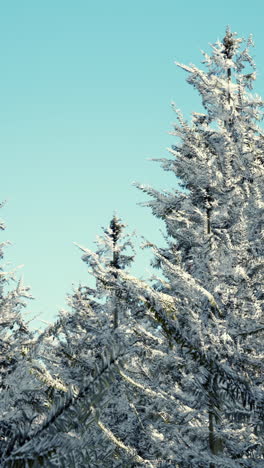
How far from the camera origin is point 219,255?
8508mm

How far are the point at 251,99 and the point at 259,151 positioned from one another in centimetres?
137

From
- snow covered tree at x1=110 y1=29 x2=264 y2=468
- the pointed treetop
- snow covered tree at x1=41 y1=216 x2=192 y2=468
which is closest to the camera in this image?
snow covered tree at x1=110 y1=29 x2=264 y2=468

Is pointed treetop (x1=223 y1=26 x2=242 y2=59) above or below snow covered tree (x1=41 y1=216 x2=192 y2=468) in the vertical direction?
above

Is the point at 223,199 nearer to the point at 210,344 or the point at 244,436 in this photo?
the point at 210,344

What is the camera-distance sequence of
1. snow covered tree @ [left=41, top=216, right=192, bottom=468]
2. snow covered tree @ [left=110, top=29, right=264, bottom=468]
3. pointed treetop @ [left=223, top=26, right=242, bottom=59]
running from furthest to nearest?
pointed treetop @ [left=223, top=26, right=242, bottom=59], snow covered tree @ [left=41, top=216, right=192, bottom=468], snow covered tree @ [left=110, top=29, right=264, bottom=468]

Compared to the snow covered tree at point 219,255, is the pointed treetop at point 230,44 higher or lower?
higher

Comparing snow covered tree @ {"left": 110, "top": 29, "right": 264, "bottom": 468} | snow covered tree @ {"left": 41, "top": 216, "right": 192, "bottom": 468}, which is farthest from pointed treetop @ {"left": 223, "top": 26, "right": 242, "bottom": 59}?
snow covered tree @ {"left": 41, "top": 216, "right": 192, "bottom": 468}

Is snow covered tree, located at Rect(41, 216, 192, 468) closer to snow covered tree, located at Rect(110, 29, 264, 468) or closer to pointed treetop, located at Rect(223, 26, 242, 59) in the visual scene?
snow covered tree, located at Rect(110, 29, 264, 468)

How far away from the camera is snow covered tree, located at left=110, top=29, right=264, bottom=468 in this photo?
730 centimetres

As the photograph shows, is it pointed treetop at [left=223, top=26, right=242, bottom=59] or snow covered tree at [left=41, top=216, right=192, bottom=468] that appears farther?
pointed treetop at [left=223, top=26, right=242, bottom=59]

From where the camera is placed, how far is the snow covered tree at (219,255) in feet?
23.9

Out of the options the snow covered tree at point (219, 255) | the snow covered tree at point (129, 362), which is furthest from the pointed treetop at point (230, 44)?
the snow covered tree at point (129, 362)

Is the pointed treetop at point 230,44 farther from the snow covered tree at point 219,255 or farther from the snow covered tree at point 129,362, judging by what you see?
the snow covered tree at point 129,362

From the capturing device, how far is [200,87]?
1191 cm
